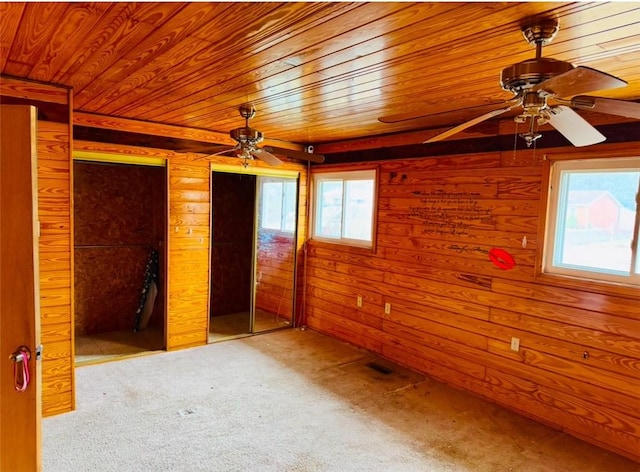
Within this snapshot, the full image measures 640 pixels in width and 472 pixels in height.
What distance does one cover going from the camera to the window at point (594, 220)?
109 inches

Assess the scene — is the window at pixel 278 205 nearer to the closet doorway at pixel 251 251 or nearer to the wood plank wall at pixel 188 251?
the closet doorway at pixel 251 251

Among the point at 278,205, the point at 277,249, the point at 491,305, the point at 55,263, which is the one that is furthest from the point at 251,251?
the point at 491,305

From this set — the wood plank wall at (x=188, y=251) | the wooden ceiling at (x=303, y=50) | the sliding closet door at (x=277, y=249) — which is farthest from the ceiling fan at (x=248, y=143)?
the sliding closet door at (x=277, y=249)

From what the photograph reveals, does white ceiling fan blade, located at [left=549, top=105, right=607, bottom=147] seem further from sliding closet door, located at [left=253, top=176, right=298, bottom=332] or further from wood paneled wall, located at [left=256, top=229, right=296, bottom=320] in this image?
wood paneled wall, located at [left=256, top=229, right=296, bottom=320]

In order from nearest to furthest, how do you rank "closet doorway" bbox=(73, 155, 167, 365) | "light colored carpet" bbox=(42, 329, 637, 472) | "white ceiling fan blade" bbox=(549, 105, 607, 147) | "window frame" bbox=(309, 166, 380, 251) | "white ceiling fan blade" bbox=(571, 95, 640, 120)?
"white ceiling fan blade" bbox=(571, 95, 640, 120) < "white ceiling fan blade" bbox=(549, 105, 607, 147) < "light colored carpet" bbox=(42, 329, 637, 472) < "window frame" bbox=(309, 166, 380, 251) < "closet doorway" bbox=(73, 155, 167, 365)

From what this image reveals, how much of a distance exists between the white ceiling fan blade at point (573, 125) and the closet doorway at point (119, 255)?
3.84 meters

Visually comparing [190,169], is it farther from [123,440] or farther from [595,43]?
[595,43]

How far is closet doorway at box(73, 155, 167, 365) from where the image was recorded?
464 cm

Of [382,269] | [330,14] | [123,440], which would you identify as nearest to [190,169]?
[382,269]

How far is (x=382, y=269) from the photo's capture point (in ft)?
14.4

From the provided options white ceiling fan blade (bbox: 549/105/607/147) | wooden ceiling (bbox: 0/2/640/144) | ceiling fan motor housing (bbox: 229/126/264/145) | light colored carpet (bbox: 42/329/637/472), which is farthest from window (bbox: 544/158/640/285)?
ceiling fan motor housing (bbox: 229/126/264/145)

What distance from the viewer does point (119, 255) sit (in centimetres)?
494

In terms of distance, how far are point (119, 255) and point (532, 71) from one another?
4757mm

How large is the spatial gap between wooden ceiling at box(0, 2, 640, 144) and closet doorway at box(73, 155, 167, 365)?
5.76ft
